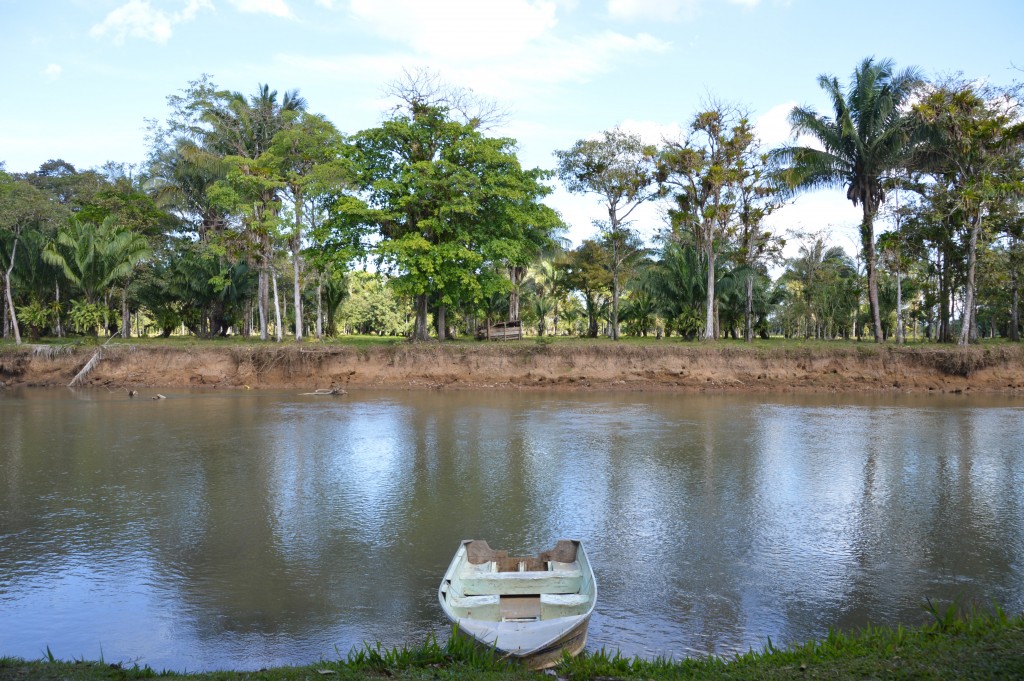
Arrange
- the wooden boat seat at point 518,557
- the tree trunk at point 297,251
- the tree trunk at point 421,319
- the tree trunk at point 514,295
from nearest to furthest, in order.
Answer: the wooden boat seat at point 518,557, the tree trunk at point 297,251, the tree trunk at point 421,319, the tree trunk at point 514,295

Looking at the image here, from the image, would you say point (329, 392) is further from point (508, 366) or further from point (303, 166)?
point (303, 166)

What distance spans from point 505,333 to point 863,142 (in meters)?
17.8

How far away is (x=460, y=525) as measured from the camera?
9.44 meters

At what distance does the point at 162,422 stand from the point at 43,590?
1194 cm

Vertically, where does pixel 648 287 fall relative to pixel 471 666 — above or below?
above

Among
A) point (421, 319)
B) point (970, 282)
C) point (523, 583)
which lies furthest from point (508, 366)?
point (523, 583)

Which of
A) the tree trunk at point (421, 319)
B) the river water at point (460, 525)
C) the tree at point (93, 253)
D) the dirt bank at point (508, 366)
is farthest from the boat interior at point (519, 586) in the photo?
the tree at point (93, 253)

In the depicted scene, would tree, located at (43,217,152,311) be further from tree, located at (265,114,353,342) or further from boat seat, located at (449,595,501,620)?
boat seat, located at (449,595,501,620)

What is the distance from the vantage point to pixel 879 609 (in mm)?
6652

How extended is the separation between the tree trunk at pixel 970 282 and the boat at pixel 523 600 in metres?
26.0

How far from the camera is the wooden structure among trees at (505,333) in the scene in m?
35.7

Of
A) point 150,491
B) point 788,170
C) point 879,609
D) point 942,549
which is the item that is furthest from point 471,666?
point 788,170

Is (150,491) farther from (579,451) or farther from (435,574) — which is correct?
(579,451)

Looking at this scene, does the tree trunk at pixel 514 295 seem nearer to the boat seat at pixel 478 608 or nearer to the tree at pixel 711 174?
the tree at pixel 711 174
